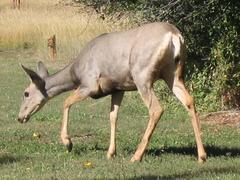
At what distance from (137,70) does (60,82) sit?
5.75 feet

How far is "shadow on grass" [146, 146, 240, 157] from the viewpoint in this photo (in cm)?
1099

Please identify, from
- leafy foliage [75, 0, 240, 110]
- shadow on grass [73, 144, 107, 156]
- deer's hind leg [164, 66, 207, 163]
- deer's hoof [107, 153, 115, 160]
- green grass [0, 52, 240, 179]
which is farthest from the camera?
leafy foliage [75, 0, 240, 110]

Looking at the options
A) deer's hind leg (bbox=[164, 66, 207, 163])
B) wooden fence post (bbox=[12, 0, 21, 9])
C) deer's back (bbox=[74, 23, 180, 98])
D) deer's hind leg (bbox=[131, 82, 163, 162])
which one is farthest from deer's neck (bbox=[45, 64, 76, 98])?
wooden fence post (bbox=[12, 0, 21, 9])

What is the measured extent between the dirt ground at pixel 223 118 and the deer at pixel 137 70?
174 inches

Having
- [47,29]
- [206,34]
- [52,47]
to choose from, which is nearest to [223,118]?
[206,34]

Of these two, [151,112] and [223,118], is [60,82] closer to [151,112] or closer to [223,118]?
[151,112]

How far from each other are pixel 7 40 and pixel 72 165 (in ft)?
85.2

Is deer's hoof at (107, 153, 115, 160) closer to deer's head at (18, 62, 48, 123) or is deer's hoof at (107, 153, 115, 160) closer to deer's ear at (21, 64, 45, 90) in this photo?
deer's head at (18, 62, 48, 123)

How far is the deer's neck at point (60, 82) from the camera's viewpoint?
11.6 metres

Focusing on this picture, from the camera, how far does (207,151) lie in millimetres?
11312

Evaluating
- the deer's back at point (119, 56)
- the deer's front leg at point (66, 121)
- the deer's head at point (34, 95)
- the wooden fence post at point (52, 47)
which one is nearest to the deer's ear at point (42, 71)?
the deer's head at point (34, 95)

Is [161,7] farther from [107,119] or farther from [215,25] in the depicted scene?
[107,119]

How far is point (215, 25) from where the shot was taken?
16.0 meters

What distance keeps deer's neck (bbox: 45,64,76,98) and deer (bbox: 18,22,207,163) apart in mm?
34
